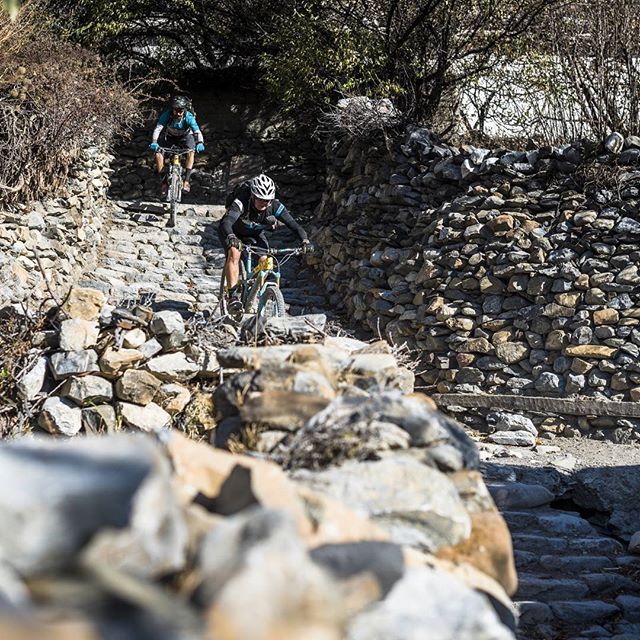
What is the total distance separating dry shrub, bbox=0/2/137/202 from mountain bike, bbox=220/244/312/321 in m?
3.43

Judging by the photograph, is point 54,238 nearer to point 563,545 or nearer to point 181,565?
point 563,545

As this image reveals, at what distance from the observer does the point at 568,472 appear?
803 cm

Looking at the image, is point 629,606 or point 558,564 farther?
point 558,564

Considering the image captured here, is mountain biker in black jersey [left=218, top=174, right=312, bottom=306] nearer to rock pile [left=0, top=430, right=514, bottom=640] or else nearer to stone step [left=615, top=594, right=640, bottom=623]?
stone step [left=615, top=594, right=640, bottom=623]

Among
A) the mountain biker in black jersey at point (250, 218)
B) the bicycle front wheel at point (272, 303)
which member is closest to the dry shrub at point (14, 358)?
the bicycle front wheel at point (272, 303)

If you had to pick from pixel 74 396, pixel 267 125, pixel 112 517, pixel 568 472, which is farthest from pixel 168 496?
pixel 267 125

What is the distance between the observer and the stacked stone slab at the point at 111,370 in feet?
21.7

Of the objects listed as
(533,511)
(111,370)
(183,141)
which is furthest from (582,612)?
(183,141)

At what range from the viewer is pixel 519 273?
9781 millimetres

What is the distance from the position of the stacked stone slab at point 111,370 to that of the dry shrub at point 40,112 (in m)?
4.22

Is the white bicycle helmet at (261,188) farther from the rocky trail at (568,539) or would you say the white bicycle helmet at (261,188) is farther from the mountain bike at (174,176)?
the mountain bike at (174,176)

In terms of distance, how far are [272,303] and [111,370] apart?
1685mm

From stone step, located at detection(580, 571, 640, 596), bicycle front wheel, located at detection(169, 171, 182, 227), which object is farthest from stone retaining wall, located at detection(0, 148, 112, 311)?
stone step, located at detection(580, 571, 640, 596)

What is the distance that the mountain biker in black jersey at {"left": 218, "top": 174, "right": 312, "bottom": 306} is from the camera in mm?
8539
